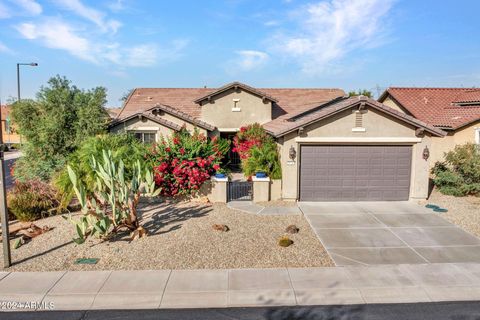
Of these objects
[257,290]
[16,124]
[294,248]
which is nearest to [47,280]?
[257,290]

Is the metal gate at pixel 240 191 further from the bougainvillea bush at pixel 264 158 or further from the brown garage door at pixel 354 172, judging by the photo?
the brown garage door at pixel 354 172

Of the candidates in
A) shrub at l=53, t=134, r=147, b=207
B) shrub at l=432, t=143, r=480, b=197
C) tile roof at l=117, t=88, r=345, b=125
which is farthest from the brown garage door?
tile roof at l=117, t=88, r=345, b=125

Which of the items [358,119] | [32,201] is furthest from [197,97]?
[32,201]

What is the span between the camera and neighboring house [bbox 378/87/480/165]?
62.3ft

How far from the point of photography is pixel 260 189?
47.4 feet

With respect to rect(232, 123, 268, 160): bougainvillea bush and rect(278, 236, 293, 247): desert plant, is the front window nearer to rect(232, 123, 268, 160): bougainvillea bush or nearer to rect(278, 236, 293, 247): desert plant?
rect(232, 123, 268, 160): bougainvillea bush

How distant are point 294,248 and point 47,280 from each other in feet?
19.9

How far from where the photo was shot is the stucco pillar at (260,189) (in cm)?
1441

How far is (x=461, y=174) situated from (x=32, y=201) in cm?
1789

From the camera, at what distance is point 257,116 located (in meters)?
22.8

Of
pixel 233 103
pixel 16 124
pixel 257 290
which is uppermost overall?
pixel 233 103

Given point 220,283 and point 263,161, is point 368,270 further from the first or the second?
point 263,161

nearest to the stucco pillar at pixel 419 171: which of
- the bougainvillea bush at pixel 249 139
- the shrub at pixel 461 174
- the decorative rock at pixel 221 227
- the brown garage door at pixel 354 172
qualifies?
the brown garage door at pixel 354 172

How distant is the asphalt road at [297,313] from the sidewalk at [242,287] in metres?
0.18
